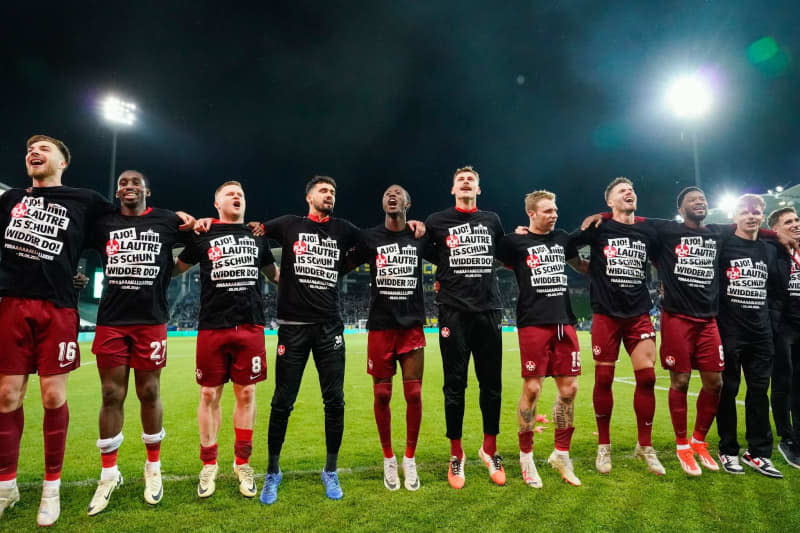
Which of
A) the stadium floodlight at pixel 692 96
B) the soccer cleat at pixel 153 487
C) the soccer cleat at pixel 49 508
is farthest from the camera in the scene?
the stadium floodlight at pixel 692 96

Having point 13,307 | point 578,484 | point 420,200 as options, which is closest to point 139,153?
point 420,200

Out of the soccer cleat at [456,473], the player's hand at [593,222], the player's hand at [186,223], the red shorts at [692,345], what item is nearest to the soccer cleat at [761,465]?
the red shorts at [692,345]

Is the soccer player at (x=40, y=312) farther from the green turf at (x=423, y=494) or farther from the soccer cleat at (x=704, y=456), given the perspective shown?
the soccer cleat at (x=704, y=456)

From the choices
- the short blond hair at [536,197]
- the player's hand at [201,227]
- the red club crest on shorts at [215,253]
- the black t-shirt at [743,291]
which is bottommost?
the black t-shirt at [743,291]

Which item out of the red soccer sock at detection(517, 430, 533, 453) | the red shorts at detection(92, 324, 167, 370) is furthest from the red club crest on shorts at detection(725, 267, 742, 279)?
the red shorts at detection(92, 324, 167, 370)

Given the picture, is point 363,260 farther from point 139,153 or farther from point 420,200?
point 420,200

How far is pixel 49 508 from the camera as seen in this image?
320 centimetres

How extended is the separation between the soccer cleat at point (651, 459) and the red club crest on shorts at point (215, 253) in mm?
4563

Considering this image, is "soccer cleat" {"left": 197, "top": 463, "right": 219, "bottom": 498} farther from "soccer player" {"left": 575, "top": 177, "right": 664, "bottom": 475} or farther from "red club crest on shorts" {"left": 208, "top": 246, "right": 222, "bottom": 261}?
"soccer player" {"left": 575, "top": 177, "right": 664, "bottom": 475}

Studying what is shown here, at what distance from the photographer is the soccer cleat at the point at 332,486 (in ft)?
11.8

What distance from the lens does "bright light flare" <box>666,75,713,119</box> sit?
63.3 ft

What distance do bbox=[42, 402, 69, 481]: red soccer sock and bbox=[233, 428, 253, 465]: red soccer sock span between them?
4.17ft

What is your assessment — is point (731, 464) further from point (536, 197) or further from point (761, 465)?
point (536, 197)

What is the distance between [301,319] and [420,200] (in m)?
50.0
